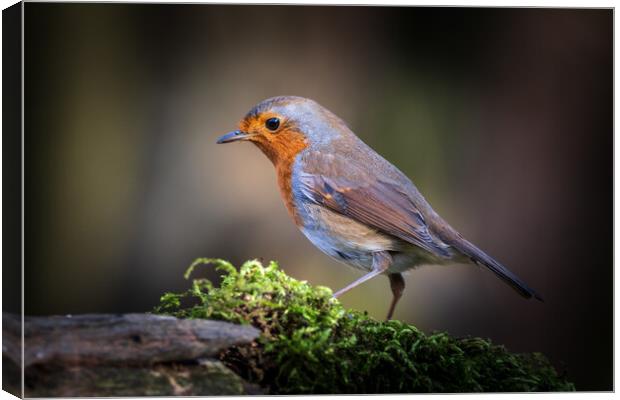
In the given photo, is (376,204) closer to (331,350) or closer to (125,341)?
(331,350)

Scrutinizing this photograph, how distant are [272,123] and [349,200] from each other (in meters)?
0.60

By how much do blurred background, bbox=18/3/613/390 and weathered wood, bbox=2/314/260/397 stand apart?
44cm

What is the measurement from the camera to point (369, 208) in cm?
385

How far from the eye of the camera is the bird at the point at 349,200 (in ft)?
12.6

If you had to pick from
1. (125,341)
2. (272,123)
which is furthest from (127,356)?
(272,123)

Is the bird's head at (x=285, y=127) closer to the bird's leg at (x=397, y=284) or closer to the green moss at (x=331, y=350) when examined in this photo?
the bird's leg at (x=397, y=284)

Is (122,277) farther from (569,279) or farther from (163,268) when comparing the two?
(569,279)

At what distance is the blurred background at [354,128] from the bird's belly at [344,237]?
37.6 inches

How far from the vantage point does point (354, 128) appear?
536 cm

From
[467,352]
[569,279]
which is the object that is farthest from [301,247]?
[467,352]

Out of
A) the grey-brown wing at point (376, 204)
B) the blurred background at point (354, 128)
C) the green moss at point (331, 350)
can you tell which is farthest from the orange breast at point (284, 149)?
the green moss at point (331, 350)

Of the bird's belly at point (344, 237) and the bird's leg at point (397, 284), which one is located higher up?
the bird's belly at point (344, 237)

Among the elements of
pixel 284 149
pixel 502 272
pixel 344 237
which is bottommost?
pixel 502 272

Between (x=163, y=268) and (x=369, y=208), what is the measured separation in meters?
2.15
